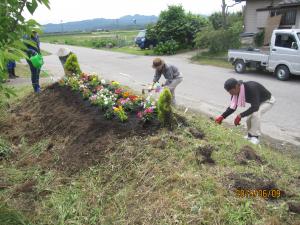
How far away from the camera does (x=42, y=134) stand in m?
6.20

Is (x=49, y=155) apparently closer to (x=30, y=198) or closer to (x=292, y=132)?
(x=30, y=198)

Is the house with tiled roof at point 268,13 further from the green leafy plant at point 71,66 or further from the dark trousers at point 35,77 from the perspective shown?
the dark trousers at point 35,77

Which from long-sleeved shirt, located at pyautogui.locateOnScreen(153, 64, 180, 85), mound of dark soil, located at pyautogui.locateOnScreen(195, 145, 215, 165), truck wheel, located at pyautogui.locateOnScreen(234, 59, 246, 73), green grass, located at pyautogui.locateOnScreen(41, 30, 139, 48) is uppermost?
long-sleeved shirt, located at pyautogui.locateOnScreen(153, 64, 180, 85)

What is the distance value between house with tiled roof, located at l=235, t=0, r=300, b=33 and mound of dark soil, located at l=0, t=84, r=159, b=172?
18.1 meters

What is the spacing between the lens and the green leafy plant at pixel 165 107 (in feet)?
15.5

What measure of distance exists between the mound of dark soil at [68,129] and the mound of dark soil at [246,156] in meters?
1.28

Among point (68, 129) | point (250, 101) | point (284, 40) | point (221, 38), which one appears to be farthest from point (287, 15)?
point (68, 129)

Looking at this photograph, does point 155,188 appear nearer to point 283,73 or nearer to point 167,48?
point 283,73

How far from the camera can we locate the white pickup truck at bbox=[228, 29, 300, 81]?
13055 millimetres

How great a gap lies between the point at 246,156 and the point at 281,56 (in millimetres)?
10320

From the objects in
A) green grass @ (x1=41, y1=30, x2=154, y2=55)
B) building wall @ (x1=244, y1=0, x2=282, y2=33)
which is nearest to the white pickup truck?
building wall @ (x1=244, y1=0, x2=282, y2=33)

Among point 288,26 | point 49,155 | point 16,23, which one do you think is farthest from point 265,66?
point 16,23

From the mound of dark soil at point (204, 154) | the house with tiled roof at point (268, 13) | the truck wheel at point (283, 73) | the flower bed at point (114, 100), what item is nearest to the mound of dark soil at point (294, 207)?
the mound of dark soil at point (204, 154)

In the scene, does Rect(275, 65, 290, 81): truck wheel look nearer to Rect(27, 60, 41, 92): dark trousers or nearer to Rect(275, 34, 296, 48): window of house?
Rect(275, 34, 296, 48): window of house
